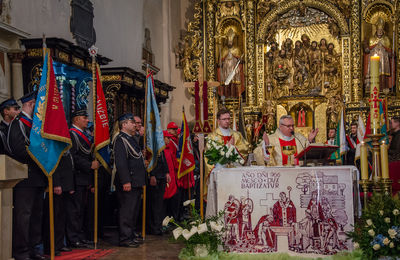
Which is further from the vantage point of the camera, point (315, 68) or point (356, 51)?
point (315, 68)

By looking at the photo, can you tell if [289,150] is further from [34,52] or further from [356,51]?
[356,51]

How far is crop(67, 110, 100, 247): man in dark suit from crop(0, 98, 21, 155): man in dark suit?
42.5 inches

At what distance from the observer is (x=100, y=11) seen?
40.7 ft

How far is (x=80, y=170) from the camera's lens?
7.38 m

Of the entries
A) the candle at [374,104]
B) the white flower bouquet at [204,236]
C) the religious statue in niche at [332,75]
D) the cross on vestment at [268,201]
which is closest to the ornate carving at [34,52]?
the white flower bouquet at [204,236]

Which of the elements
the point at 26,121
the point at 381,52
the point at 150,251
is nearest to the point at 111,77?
the point at 26,121

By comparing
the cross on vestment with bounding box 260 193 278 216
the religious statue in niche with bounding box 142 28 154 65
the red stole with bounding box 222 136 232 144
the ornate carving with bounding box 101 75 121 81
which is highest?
the religious statue in niche with bounding box 142 28 154 65

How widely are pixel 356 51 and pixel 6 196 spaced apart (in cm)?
1245

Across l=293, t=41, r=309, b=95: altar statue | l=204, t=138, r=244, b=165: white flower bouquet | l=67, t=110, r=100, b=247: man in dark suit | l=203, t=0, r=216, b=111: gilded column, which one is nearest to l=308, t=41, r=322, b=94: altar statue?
l=293, t=41, r=309, b=95: altar statue

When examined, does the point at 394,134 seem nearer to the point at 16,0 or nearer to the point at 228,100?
the point at 16,0

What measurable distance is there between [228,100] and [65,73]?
7.67m

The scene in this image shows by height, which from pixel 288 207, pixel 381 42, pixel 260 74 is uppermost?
pixel 381 42

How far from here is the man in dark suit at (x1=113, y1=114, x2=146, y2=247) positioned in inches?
292

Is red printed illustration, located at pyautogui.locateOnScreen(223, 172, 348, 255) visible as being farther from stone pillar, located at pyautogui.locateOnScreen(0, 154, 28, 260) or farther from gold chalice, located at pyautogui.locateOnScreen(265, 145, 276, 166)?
stone pillar, located at pyautogui.locateOnScreen(0, 154, 28, 260)
